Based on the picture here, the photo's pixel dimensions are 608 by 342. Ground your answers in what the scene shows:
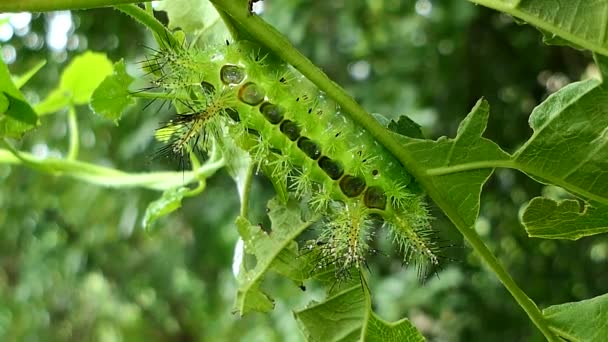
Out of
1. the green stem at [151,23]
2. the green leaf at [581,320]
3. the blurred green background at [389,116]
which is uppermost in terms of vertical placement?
the green stem at [151,23]

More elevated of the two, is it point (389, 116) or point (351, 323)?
point (351, 323)

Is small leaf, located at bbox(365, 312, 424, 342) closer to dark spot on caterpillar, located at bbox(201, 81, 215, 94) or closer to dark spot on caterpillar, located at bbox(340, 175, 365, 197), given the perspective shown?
dark spot on caterpillar, located at bbox(340, 175, 365, 197)

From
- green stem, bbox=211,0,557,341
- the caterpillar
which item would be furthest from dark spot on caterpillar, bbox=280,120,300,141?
green stem, bbox=211,0,557,341

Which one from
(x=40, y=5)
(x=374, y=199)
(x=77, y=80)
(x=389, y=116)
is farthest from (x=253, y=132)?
(x=389, y=116)

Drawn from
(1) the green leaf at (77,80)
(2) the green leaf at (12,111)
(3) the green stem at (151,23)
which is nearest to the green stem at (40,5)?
(3) the green stem at (151,23)

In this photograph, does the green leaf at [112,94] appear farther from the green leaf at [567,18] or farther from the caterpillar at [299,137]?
the green leaf at [567,18]

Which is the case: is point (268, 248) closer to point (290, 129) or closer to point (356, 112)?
point (290, 129)

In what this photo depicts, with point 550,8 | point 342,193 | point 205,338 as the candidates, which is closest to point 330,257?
point 342,193
